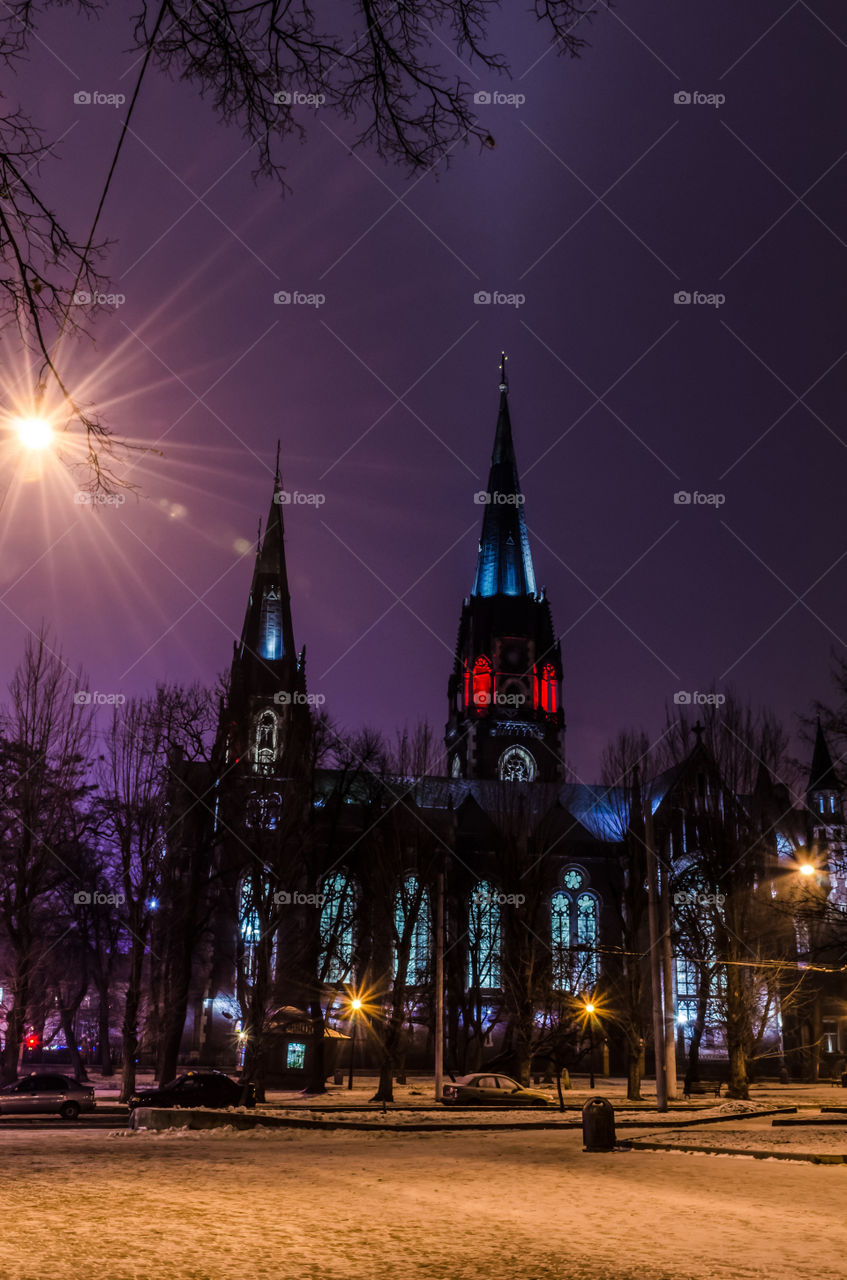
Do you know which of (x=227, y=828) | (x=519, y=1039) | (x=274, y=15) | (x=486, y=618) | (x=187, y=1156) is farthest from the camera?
(x=486, y=618)

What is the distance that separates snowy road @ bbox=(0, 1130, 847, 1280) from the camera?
8.20m

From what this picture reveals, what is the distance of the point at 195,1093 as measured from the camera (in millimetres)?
31734

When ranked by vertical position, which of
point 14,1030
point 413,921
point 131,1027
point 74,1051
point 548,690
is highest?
point 548,690

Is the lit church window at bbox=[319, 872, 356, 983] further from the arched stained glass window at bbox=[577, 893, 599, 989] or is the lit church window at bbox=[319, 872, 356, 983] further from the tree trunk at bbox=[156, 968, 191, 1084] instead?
the arched stained glass window at bbox=[577, 893, 599, 989]

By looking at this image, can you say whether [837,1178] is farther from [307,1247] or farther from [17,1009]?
[17,1009]

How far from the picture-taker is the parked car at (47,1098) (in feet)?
104

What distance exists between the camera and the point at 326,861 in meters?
45.7

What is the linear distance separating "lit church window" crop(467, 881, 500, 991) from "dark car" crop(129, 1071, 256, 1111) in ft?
Answer: 85.7

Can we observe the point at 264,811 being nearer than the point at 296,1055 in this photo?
Yes

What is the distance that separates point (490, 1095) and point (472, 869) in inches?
1501

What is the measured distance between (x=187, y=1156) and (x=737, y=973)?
2921 centimetres

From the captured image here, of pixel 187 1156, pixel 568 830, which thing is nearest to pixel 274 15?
pixel 187 1156

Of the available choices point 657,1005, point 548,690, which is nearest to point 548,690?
point 548,690

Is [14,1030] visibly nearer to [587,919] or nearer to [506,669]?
[587,919]
